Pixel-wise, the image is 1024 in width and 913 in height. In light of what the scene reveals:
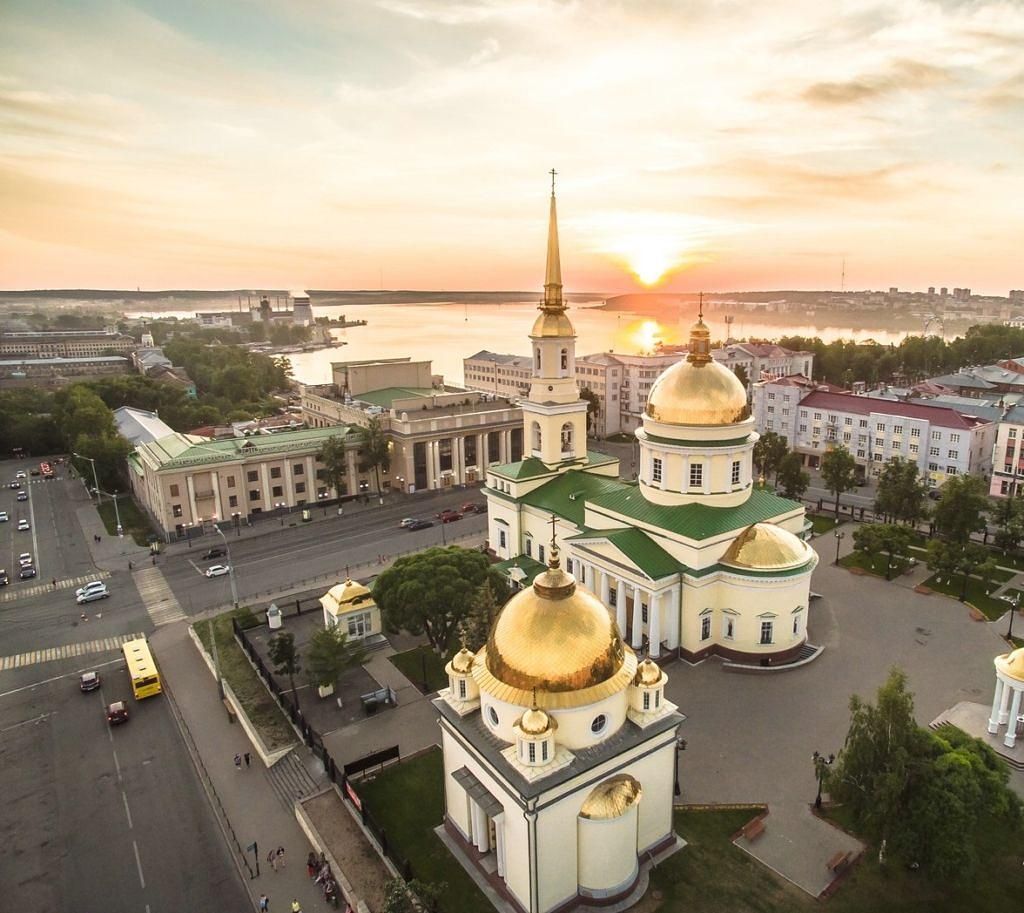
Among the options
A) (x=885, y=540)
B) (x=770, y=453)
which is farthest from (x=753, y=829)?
(x=770, y=453)

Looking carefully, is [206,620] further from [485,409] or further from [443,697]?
[485,409]

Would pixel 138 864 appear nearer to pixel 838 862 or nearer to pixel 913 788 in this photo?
pixel 838 862

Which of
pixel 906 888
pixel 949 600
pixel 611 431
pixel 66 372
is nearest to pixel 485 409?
pixel 611 431

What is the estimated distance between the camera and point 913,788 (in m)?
15.3

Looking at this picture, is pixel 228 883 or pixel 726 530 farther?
pixel 726 530

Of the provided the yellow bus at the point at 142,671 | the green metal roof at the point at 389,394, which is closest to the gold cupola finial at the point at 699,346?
the yellow bus at the point at 142,671

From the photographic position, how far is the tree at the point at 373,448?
49125 millimetres

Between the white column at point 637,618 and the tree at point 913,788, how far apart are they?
1079 cm

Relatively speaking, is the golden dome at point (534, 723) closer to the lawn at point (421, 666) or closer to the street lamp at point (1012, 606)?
the lawn at point (421, 666)

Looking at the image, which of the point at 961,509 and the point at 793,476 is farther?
the point at 793,476

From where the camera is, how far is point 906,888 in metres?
16.1

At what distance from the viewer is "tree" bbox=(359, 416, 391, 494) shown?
161ft

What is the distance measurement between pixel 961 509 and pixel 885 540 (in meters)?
5.17

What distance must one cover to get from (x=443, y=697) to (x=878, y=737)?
1081 cm
